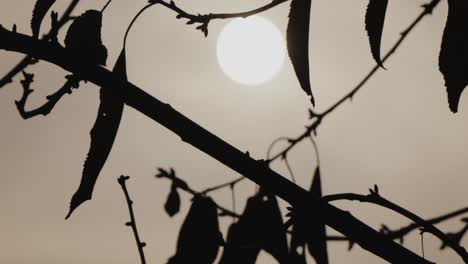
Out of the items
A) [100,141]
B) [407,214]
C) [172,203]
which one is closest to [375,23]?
[407,214]

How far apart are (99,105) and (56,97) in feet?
0.21

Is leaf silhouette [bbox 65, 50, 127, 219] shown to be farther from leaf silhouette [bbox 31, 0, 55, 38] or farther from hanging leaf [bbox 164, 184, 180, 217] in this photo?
hanging leaf [bbox 164, 184, 180, 217]

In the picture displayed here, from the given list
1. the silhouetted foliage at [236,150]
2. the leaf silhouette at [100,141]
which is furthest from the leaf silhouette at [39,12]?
the leaf silhouette at [100,141]

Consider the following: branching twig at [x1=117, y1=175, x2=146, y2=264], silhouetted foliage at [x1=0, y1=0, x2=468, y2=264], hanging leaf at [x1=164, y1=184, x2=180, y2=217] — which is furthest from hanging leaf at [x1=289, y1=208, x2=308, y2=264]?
hanging leaf at [x1=164, y1=184, x2=180, y2=217]

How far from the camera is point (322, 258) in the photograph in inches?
48.6

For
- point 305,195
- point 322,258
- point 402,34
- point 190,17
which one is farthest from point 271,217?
point 402,34

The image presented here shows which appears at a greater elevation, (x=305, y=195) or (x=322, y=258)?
(x=322, y=258)

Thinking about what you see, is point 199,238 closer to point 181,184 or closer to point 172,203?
point 181,184

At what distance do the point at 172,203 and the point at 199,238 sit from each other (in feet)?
4.88

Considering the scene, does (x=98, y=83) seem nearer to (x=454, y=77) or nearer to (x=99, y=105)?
(x=99, y=105)

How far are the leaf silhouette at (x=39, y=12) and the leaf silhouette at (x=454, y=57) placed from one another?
1.71 feet

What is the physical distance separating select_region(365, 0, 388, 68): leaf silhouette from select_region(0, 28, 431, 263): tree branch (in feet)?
0.73

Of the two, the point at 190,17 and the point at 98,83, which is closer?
the point at 98,83

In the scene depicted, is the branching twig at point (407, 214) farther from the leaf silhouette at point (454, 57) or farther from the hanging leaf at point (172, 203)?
the hanging leaf at point (172, 203)
